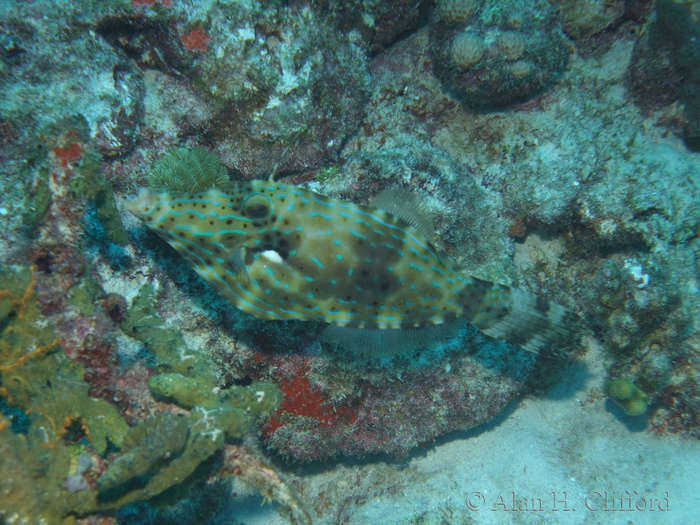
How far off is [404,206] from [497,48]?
10.9 ft

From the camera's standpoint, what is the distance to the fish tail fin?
12.5 feet

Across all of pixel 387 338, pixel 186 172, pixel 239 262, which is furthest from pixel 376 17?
pixel 387 338

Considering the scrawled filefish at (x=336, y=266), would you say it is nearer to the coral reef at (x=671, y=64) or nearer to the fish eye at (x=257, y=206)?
the fish eye at (x=257, y=206)

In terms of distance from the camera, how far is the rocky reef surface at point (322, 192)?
9.43ft

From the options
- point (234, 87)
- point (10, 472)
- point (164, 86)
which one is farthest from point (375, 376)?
point (164, 86)

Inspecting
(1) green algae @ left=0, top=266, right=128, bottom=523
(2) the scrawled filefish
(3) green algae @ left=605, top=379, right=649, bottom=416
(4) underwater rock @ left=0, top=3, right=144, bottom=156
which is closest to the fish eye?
(2) the scrawled filefish

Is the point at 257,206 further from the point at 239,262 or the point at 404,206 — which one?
the point at 404,206

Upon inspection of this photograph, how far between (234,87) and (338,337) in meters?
2.90

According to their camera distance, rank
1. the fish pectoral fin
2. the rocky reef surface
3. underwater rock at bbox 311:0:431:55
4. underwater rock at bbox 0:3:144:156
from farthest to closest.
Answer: underwater rock at bbox 311:0:431:55, underwater rock at bbox 0:3:144:156, the fish pectoral fin, the rocky reef surface

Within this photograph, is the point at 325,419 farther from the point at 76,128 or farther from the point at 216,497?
the point at 76,128

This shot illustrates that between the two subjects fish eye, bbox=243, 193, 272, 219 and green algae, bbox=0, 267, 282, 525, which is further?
fish eye, bbox=243, 193, 272, 219

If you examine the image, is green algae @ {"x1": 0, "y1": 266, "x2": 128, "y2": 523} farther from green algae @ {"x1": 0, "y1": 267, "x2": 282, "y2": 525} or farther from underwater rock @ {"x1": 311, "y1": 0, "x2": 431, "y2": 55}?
underwater rock @ {"x1": 311, "y1": 0, "x2": 431, "y2": 55}

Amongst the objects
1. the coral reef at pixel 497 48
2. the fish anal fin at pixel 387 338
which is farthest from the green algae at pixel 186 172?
the coral reef at pixel 497 48

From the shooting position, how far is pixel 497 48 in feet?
18.0
